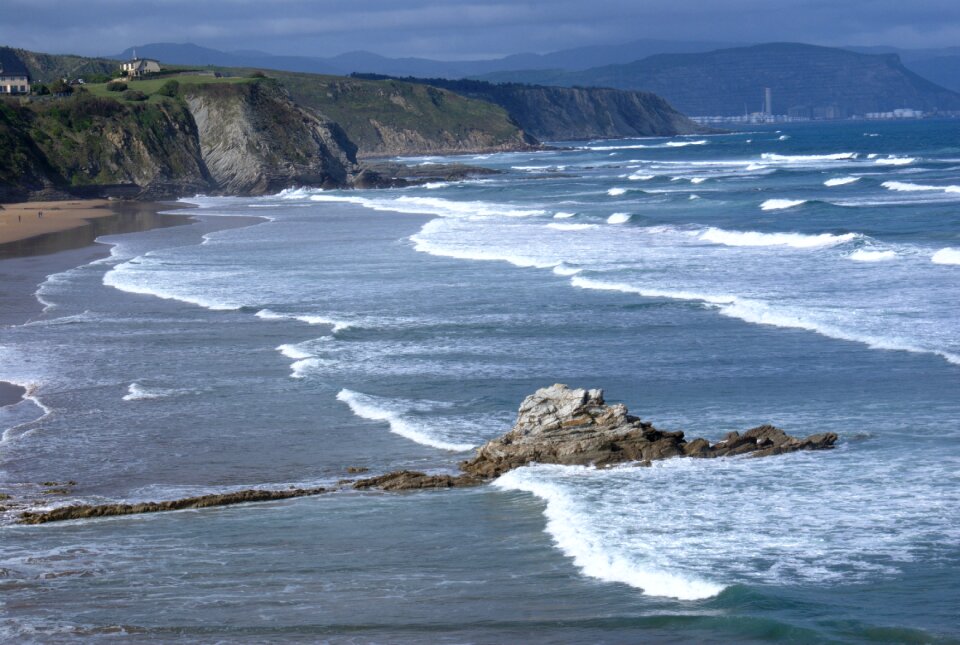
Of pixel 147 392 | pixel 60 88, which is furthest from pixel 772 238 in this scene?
pixel 60 88

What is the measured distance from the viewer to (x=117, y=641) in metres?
9.75

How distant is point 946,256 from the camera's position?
3262cm

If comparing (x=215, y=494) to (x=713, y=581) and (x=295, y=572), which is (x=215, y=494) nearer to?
(x=295, y=572)

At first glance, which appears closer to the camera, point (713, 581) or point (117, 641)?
point (117, 641)

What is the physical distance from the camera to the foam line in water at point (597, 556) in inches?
417

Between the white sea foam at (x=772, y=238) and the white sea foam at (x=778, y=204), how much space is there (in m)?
10.0

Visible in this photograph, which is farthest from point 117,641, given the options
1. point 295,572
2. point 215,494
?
point 215,494

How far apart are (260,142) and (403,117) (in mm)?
76014

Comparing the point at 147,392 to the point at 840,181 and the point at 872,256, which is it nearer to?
the point at 872,256

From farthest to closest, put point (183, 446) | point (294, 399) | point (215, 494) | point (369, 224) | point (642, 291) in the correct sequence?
point (369, 224) → point (642, 291) → point (294, 399) → point (183, 446) → point (215, 494)

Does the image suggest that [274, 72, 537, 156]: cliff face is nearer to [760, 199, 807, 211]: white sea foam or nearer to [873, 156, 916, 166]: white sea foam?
[873, 156, 916, 166]: white sea foam

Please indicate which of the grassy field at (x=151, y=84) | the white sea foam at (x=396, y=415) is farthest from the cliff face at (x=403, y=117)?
the white sea foam at (x=396, y=415)

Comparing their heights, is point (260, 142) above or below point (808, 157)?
above

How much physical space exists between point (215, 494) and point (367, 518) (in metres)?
2.02
